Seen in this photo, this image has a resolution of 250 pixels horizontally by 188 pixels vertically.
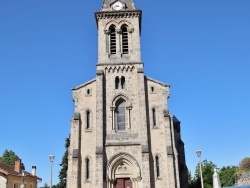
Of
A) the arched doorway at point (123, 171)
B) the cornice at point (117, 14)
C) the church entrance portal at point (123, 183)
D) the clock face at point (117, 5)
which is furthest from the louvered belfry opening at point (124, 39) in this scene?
the church entrance portal at point (123, 183)

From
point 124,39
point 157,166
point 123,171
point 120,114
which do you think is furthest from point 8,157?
point 157,166

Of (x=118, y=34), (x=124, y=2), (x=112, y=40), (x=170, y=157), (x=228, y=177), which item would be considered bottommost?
(x=228, y=177)

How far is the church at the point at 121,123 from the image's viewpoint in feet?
96.8

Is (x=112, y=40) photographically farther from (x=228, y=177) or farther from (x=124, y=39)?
(x=228, y=177)

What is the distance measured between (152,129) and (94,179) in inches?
294

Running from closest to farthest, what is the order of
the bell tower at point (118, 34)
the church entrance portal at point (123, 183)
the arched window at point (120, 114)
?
1. the church entrance portal at point (123, 183)
2. the arched window at point (120, 114)
3. the bell tower at point (118, 34)

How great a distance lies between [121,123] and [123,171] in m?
4.85

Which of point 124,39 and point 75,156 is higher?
point 124,39

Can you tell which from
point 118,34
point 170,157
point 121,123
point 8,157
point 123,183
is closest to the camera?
point 170,157

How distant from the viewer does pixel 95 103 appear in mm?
32406

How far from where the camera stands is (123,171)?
98.8 ft

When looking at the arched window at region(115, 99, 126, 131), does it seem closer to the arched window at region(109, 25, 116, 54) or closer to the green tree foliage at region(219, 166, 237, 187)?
the arched window at region(109, 25, 116, 54)

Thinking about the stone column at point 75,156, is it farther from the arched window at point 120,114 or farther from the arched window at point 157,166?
the arched window at point 157,166

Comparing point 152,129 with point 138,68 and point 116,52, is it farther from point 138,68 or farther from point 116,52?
point 116,52
